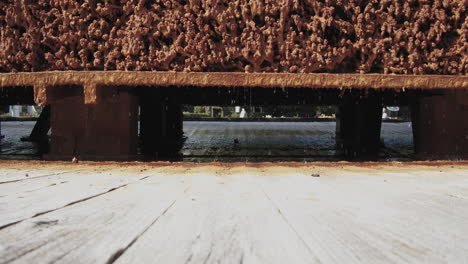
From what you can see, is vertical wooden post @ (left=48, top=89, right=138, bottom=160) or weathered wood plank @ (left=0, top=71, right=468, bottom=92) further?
vertical wooden post @ (left=48, top=89, right=138, bottom=160)

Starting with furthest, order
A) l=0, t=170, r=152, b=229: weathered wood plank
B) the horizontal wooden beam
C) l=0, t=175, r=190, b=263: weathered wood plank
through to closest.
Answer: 1. the horizontal wooden beam
2. l=0, t=170, r=152, b=229: weathered wood plank
3. l=0, t=175, r=190, b=263: weathered wood plank

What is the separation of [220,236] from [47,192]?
0.88 metres

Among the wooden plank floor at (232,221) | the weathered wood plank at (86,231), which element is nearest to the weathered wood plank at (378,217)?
the wooden plank floor at (232,221)

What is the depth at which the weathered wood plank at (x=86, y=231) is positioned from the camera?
0.61m

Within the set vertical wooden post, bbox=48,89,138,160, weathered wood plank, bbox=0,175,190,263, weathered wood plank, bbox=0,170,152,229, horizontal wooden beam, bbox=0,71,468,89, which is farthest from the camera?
vertical wooden post, bbox=48,89,138,160

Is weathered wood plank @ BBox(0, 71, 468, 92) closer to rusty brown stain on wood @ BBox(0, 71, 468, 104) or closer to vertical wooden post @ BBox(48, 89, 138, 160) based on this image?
rusty brown stain on wood @ BBox(0, 71, 468, 104)

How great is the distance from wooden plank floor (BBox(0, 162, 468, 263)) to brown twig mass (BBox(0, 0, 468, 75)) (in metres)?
1.45

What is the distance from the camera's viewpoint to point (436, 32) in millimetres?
2779

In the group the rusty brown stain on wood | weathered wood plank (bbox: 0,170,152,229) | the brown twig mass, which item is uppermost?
the brown twig mass

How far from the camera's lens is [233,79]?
2699 mm

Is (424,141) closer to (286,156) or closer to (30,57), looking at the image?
(286,156)

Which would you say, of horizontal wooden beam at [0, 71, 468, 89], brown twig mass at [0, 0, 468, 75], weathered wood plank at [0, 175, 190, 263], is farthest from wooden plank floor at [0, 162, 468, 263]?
brown twig mass at [0, 0, 468, 75]

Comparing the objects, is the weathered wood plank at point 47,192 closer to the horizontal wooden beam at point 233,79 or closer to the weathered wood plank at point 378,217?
the weathered wood plank at point 378,217

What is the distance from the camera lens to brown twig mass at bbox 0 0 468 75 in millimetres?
2713
